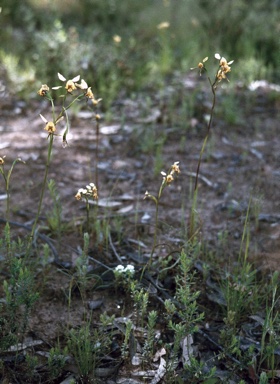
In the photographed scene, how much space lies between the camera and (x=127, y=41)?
541cm

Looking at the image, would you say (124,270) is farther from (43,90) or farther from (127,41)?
(127,41)

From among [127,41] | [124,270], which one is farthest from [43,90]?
[127,41]

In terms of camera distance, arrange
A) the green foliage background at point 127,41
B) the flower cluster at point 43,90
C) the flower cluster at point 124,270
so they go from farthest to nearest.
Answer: the green foliage background at point 127,41 → the flower cluster at point 124,270 → the flower cluster at point 43,90

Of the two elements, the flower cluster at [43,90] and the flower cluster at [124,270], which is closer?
the flower cluster at [43,90]

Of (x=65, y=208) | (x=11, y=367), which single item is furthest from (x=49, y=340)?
(x=65, y=208)

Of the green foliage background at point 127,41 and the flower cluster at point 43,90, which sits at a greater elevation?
the green foliage background at point 127,41

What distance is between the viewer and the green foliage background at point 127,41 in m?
4.77

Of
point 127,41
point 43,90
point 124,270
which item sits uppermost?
point 127,41

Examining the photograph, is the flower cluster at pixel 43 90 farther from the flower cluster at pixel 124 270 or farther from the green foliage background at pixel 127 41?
the green foliage background at pixel 127 41

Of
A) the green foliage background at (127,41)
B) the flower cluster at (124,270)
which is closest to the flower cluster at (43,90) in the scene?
the flower cluster at (124,270)

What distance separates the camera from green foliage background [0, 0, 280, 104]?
477cm

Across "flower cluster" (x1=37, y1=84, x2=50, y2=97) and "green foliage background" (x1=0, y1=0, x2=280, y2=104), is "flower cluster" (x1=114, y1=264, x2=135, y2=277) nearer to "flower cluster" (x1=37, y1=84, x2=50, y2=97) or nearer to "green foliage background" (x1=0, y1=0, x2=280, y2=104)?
"flower cluster" (x1=37, y1=84, x2=50, y2=97)

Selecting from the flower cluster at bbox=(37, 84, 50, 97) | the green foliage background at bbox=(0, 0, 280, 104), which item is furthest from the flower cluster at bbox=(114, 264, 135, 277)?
the green foliage background at bbox=(0, 0, 280, 104)

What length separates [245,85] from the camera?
4871mm
